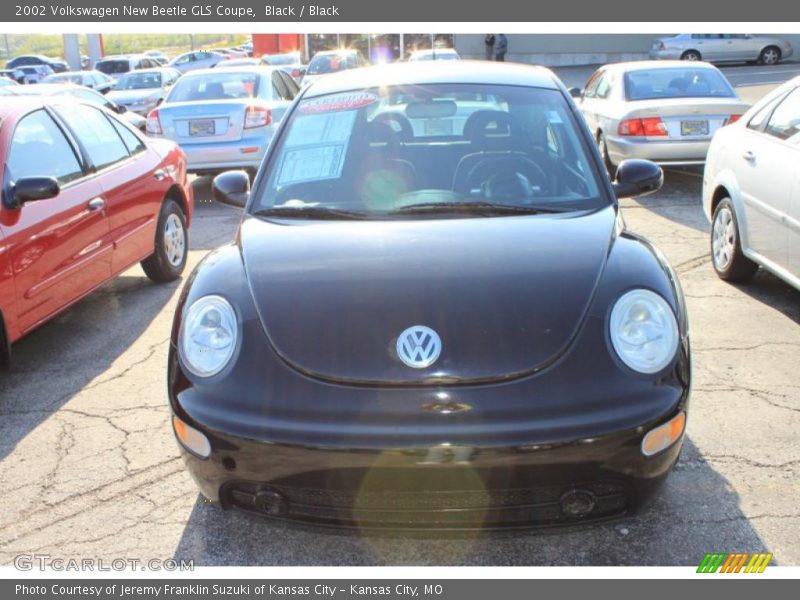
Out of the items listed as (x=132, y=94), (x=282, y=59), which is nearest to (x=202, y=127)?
(x=132, y=94)

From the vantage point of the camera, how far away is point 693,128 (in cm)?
916

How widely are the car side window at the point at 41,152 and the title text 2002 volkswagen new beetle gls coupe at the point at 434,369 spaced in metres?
Answer: 2.12

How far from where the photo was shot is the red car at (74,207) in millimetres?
4469

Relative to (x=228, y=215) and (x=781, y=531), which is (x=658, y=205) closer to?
(x=228, y=215)

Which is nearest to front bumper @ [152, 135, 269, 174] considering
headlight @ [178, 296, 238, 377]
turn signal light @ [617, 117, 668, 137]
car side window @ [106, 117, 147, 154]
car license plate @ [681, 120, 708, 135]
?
car side window @ [106, 117, 147, 154]

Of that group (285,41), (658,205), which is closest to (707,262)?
(658,205)

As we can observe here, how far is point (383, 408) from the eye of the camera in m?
2.51

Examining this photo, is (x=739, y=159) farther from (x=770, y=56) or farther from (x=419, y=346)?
(x=770, y=56)

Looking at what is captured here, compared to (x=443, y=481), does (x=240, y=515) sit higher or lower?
lower

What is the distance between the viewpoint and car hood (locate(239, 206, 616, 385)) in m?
2.62

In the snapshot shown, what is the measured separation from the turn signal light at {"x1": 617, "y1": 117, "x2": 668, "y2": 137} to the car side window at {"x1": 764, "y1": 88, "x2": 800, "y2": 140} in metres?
3.67

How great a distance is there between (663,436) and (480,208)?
1292 millimetres

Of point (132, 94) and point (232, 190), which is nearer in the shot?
point (232, 190)

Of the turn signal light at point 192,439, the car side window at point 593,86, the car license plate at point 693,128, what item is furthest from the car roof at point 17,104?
the car side window at point 593,86
